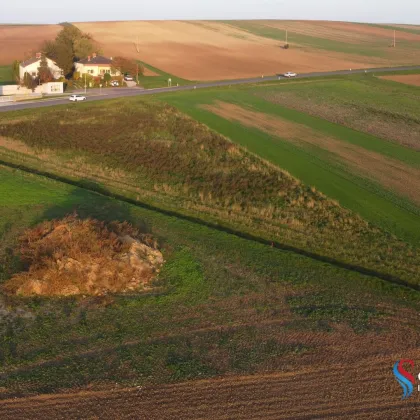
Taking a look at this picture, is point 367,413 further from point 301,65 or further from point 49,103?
point 301,65

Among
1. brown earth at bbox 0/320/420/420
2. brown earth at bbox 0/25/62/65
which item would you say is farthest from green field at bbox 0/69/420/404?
brown earth at bbox 0/25/62/65

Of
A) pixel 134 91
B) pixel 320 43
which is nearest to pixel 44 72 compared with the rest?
pixel 134 91

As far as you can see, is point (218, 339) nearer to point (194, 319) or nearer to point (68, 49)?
point (194, 319)

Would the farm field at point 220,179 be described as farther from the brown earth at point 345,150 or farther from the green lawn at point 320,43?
the green lawn at point 320,43

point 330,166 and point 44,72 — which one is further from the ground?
point 44,72

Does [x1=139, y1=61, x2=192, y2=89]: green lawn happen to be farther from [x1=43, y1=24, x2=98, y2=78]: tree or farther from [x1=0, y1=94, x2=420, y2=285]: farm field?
[x1=0, y1=94, x2=420, y2=285]: farm field

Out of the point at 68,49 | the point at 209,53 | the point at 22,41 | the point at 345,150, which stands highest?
the point at 22,41
